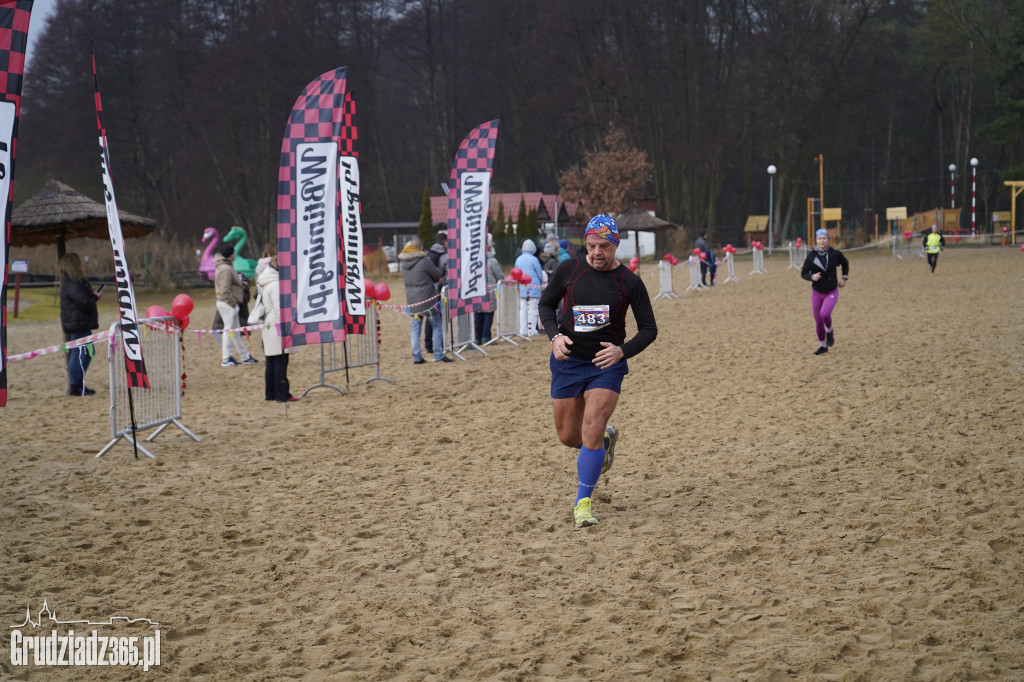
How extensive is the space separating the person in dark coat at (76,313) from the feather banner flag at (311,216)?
126 inches

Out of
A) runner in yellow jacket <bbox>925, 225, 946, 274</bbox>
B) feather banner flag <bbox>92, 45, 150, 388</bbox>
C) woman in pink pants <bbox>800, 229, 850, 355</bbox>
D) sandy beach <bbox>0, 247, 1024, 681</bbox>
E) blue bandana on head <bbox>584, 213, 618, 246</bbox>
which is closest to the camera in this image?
sandy beach <bbox>0, 247, 1024, 681</bbox>

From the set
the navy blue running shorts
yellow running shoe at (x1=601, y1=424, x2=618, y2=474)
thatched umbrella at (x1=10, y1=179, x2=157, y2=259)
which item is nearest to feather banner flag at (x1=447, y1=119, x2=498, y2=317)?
thatched umbrella at (x1=10, y1=179, x2=157, y2=259)

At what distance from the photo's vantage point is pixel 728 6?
5788 cm

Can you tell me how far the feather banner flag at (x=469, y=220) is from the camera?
14.6 meters

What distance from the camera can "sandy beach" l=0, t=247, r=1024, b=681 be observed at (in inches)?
176

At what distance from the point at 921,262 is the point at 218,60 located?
37901mm

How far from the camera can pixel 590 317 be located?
247 inches

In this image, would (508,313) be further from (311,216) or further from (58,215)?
(58,215)

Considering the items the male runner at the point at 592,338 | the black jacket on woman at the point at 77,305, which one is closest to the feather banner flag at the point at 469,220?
the black jacket on woman at the point at 77,305

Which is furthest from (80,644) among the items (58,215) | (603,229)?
(58,215)

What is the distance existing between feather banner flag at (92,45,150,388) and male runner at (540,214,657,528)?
12.8 ft

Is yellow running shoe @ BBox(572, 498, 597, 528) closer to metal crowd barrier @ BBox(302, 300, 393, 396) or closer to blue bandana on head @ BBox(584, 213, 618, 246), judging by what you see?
blue bandana on head @ BBox(584, 213, 618, 246)

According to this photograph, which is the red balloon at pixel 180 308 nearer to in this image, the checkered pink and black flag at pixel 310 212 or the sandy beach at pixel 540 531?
the sandy beach at pixel 540 531

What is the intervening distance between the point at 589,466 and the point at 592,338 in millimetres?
879
